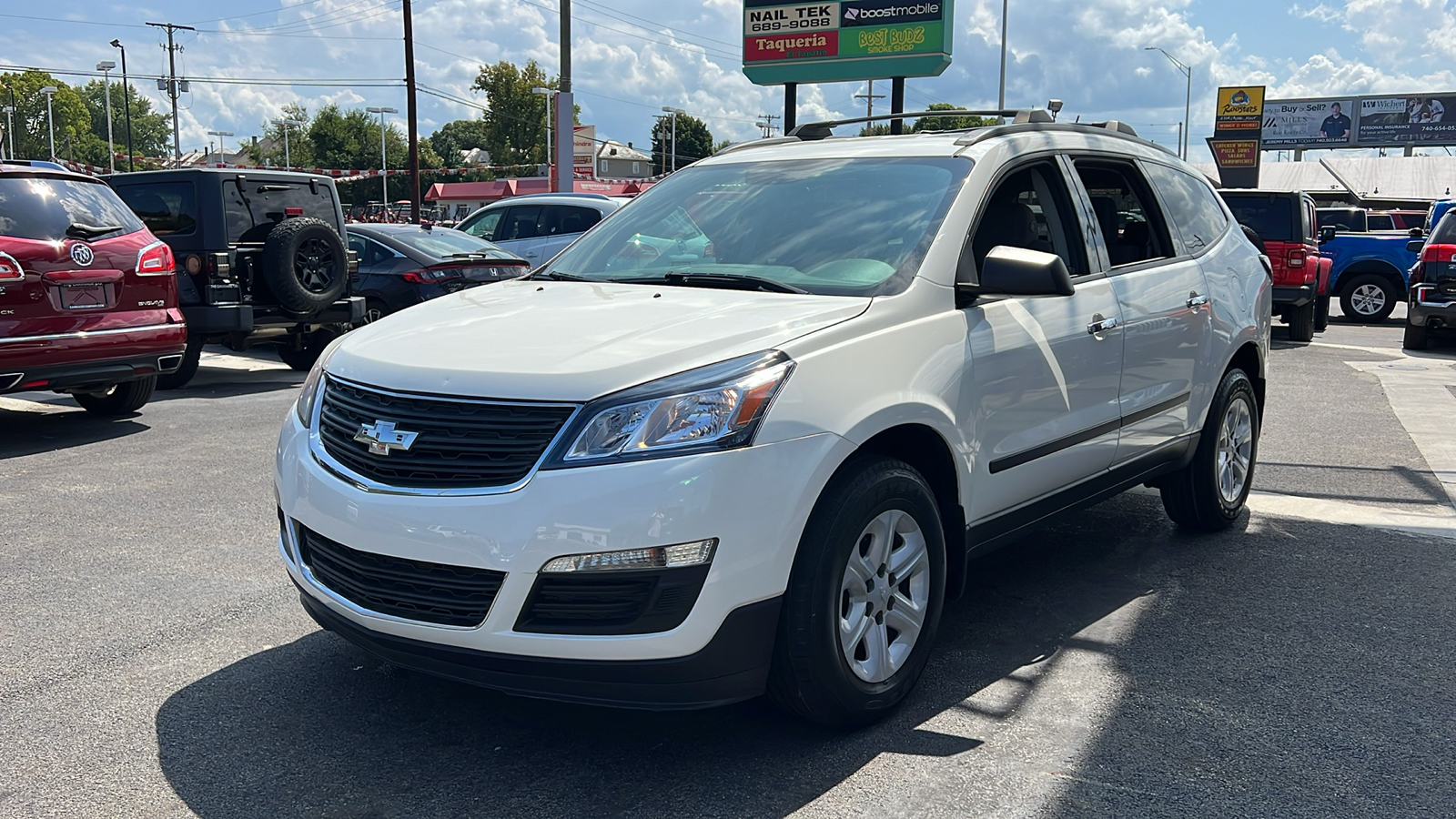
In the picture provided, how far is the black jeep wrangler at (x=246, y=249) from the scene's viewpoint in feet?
33.2

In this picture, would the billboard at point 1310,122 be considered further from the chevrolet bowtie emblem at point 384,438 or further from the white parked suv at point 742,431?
the chevrolet bowtie emblem at point 384,438

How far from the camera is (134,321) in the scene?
793 centimetres

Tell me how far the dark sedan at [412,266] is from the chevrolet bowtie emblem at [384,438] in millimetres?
8843

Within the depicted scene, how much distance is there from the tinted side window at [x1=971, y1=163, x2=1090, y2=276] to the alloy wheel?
3.80 ft

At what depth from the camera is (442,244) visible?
1251cm

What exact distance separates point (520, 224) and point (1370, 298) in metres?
13.8

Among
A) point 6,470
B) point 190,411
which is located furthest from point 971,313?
point 190,411

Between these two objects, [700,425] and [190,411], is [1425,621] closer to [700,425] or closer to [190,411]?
[700,425]

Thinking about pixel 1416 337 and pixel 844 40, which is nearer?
pixel 1416 337

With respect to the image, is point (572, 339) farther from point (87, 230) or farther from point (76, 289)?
point (87, 230)

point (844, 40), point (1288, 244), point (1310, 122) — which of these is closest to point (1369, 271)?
point (1288, 244)

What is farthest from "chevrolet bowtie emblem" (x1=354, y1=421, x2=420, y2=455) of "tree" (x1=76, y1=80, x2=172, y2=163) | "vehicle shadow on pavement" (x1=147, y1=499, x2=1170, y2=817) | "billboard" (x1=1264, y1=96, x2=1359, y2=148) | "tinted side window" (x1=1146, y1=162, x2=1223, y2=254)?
"tree" (x1=76, y1=80, x2=172, y2=163)

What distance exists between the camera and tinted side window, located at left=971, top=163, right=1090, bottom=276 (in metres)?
4.26

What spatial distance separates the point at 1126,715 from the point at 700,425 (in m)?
1.63
